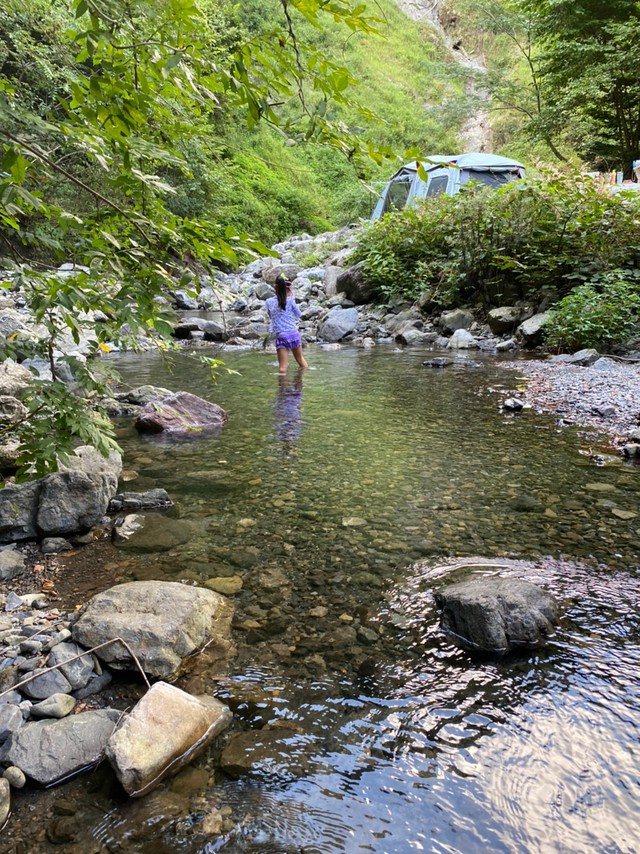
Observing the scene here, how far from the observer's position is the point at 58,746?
1.85 meters

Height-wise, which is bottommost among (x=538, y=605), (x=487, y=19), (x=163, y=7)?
(x=538, y=605)

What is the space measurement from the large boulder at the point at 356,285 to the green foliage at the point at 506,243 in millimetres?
226

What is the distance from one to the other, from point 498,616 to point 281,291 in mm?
7999

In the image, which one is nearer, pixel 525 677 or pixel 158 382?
pixel 525 677

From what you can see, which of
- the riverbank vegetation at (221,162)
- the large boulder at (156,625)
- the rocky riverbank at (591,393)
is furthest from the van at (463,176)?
the large boulder at (156,625)

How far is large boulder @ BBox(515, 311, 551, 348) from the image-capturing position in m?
10.8

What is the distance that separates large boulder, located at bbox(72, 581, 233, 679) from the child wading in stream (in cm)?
734

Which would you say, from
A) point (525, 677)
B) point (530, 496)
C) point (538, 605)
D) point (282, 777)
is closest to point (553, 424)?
point (530, 496)

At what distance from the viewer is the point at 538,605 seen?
99.2 inches

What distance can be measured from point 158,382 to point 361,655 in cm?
731

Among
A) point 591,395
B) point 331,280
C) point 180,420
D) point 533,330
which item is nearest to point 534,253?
point 533,330

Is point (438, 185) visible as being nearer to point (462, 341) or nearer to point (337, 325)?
point (337, 325)

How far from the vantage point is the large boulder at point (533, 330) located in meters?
10.8

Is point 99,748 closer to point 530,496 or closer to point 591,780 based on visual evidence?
point 591,780
